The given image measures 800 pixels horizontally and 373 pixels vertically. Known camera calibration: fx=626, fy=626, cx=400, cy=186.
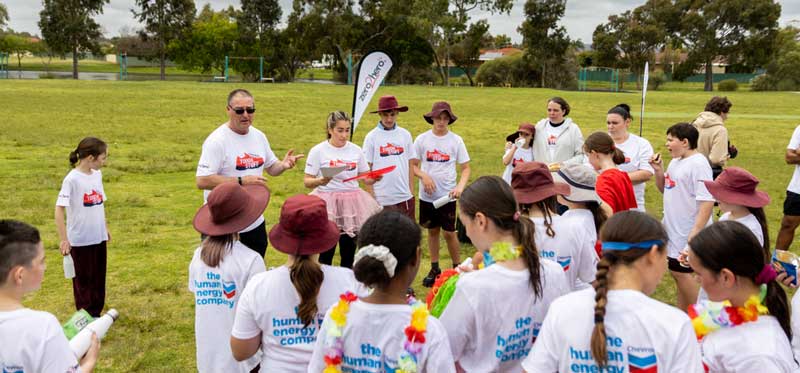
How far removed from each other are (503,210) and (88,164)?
4388 millimetres

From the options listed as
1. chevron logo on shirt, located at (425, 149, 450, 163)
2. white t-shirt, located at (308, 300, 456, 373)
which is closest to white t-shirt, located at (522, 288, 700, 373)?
white t-shirt, located at (308, 300, 456, 373)

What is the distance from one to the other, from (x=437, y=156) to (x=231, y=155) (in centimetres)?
264

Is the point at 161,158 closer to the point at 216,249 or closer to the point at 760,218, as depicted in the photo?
the point at 216,249

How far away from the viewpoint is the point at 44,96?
31984mm

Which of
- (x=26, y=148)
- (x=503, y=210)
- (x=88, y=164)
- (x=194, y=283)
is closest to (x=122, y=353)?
(x=88, y=164)

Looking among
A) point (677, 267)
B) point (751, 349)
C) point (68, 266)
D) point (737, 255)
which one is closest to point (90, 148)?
point (68, 266)

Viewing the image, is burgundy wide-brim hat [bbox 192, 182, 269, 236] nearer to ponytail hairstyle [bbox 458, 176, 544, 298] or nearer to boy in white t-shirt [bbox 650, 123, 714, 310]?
ponytail hairstyle [bbox 458, 176, 544, 298]

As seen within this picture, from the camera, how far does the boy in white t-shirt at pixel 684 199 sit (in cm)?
585

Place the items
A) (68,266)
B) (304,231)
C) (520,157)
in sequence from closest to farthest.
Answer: (304,231) < (68,266) < (520,157)

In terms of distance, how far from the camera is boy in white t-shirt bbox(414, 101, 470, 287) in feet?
24.6

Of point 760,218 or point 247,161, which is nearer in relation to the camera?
point 760,218

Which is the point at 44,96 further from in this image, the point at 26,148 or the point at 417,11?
the point at 417,11

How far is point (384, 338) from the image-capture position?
2.70 m

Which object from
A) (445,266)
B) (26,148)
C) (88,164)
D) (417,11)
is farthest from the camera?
(417,11)
